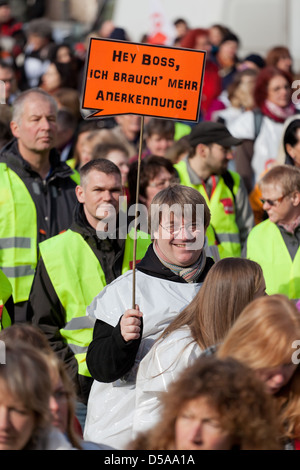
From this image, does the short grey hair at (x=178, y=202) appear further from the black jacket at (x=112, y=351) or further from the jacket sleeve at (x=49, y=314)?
the jacket sleeve at (x=49, y=314)

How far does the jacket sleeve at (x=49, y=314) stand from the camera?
17.1ft

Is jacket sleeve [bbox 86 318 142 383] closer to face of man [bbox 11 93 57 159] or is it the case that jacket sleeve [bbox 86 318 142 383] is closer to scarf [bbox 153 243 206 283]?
scarf [bbox 153 243 206 283]

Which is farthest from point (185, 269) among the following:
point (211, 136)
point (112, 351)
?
point (211, 136)

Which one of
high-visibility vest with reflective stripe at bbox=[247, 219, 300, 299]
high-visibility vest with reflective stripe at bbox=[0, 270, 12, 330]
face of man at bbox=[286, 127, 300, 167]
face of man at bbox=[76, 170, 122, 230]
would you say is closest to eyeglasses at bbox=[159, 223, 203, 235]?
face of man at bbox=[76, 170, 122, 230]

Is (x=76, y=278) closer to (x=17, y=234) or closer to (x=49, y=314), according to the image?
(x=49, y=314)

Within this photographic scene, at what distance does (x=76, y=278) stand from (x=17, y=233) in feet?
3.51

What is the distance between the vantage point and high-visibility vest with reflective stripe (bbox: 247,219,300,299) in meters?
5.91

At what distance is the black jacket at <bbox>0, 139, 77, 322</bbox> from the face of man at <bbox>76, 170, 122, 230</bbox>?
2.48 ft

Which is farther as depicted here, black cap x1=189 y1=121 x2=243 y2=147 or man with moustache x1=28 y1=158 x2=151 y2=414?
black cap x1=189 y1=121 x2=243 y2=147

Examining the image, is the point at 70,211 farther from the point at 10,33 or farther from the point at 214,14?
the point at 214,14

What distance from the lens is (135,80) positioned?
513 centimetres
